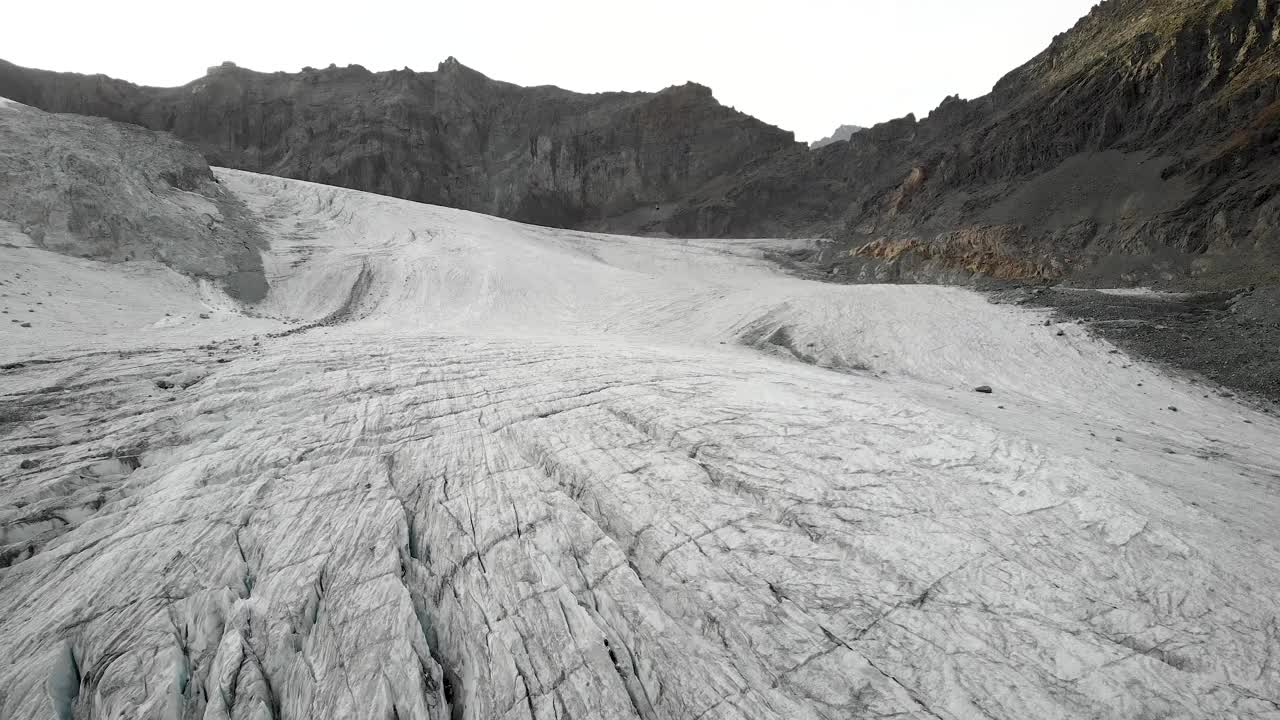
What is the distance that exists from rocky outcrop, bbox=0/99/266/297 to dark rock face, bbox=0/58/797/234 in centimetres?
4029

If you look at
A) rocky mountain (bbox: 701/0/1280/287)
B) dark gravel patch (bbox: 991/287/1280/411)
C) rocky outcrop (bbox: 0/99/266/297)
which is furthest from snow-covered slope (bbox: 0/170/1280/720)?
rocky mountain (bbox: 701/0/1280/287)

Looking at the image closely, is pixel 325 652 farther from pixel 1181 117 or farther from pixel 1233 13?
pixel 1233 13

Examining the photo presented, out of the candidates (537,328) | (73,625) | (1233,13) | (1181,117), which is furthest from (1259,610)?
(1233,13)

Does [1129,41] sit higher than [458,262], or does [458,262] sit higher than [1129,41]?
[1129,41]

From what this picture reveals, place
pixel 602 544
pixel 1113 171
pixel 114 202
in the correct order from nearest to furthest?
pixel 602 544 < pixel 114 202 < pixel 1113 171

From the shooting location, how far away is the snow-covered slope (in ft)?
11.1

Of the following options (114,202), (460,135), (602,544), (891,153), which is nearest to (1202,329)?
(602,544)

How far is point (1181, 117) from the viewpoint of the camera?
2344 centimetres

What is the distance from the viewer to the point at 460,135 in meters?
66.5

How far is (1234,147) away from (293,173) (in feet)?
247

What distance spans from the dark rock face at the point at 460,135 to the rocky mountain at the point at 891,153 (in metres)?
0.25

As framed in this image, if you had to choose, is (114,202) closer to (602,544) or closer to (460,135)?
(602,544)

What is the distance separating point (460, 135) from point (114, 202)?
57.3 metres

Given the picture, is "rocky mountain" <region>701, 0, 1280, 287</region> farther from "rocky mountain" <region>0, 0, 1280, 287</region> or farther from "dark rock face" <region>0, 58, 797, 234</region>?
"dark rock face" <region>0, 58, 797, 234</region>
